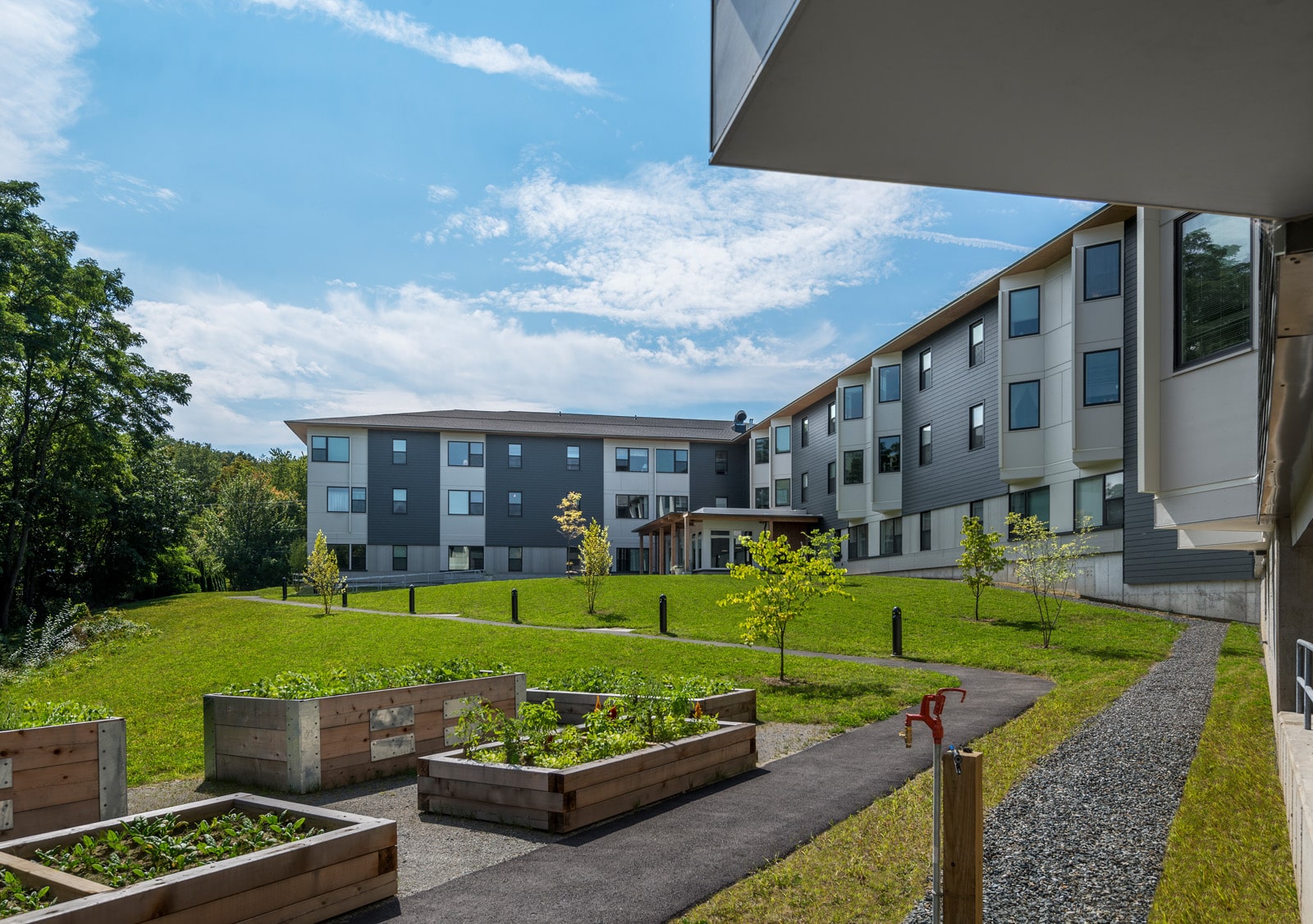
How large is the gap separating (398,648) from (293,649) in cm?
243

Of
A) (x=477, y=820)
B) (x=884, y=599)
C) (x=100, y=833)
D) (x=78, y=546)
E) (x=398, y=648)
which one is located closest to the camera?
(x=100, y=833)

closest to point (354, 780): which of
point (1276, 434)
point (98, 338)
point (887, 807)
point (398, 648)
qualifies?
point (887, 807)

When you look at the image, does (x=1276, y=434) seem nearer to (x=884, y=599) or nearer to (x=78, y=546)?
(x=884, y=599)

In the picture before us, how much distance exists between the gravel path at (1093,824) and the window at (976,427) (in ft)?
72.9

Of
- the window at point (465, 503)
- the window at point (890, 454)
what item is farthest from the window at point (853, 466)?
the window at point (465, 503)

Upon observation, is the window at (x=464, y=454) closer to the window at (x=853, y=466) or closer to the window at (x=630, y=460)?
the window at (x=630, y=460)

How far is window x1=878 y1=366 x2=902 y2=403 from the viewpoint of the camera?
1532 inches

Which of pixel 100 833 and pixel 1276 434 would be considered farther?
pixel 100 833

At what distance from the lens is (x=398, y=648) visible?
1920 centimetres

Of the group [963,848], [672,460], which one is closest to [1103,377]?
[963,848]

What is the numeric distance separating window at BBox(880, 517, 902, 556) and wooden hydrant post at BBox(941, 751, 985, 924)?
3480cm

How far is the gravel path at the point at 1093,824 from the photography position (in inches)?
207

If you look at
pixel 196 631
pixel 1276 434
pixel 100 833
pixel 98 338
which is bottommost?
pixel 196 631

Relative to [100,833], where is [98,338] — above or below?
above
